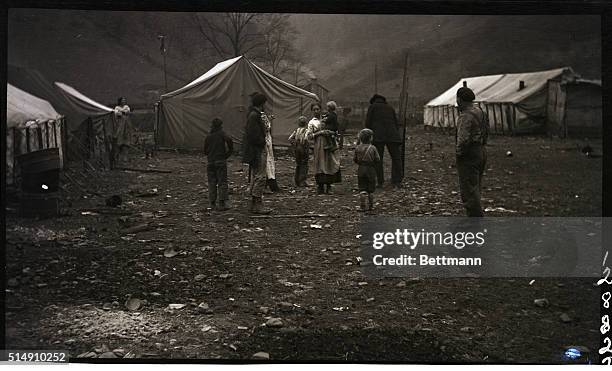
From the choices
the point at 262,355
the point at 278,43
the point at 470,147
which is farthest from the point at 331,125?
the point at 262,355

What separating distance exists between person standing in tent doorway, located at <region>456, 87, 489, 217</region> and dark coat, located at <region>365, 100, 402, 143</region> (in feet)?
1.81

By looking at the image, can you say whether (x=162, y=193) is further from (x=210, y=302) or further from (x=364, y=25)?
(x=364, y=25)

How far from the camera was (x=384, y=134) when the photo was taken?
217 inches

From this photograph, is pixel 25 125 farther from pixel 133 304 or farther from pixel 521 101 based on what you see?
pixel 521 101

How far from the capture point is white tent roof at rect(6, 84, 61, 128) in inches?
205

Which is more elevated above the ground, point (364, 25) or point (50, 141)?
point (364, 25)

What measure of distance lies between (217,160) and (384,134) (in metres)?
1.50

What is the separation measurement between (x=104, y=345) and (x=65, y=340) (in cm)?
33

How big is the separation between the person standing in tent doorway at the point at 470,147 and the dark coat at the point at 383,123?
0.55 m

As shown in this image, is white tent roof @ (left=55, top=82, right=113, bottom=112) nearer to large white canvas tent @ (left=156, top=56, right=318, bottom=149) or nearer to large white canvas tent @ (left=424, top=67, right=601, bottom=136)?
large white canvas tent @ (left=156, top=56, right=318, bottom=149)

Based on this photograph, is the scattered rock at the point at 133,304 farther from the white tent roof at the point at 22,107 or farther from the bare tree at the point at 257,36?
the bare tree at the point at 257,36

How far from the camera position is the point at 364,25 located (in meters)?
5.37

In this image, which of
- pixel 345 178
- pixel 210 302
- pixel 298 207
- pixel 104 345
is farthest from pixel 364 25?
pixel 104 345

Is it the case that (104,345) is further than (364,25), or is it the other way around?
(364,25)
